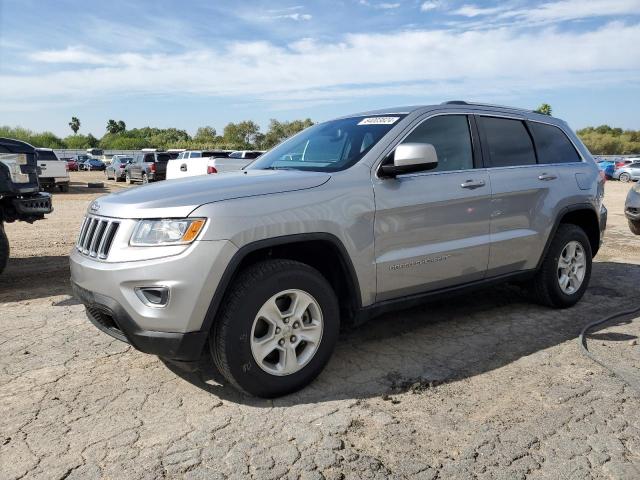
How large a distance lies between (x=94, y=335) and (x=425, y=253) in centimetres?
274

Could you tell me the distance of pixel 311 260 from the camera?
374cm

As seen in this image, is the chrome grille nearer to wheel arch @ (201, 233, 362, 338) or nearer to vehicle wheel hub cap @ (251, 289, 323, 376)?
A: wheel arch @ (201, 233, 362, 338)

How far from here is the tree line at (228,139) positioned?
246 feet

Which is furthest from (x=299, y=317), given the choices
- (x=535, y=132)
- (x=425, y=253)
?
(x=535, y=132)

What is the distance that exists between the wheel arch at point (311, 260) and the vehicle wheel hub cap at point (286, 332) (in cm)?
27

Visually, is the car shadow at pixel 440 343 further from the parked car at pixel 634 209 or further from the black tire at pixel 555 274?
the parked car at pixel 634 209

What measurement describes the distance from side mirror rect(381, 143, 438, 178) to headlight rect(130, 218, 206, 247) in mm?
1362

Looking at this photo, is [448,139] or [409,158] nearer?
[409,158]

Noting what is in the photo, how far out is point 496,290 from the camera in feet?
20.0

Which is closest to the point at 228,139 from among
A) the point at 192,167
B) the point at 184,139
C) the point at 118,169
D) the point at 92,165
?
the point at 184,139

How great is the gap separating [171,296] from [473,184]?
8.17 ft

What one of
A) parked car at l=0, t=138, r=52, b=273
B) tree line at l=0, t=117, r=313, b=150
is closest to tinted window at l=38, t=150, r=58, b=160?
parked car at l=0, t=138, r=52, b=273

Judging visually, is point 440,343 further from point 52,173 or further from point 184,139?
point 184,139

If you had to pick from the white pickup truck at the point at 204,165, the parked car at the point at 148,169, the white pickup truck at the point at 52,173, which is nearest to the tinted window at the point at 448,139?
the white pickup truck at the point at 204,165
